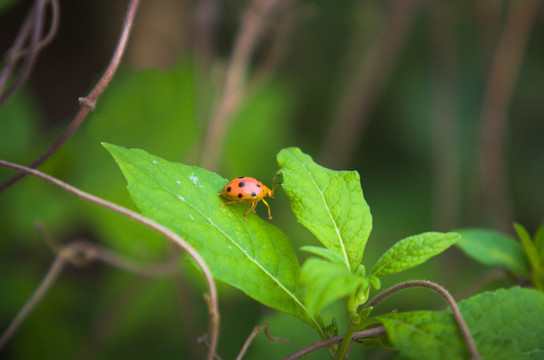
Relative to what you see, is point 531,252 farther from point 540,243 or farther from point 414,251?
point 414,251

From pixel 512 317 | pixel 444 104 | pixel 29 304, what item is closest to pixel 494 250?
pixel 512 317

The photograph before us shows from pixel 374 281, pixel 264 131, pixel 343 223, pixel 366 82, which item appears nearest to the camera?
pixel 374 281

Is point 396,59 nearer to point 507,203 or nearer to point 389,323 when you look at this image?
point 507,203

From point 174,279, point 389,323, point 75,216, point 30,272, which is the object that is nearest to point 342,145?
point 174,279

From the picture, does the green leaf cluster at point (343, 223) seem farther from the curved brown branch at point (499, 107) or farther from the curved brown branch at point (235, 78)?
the curved brown branch at point (499, 107)

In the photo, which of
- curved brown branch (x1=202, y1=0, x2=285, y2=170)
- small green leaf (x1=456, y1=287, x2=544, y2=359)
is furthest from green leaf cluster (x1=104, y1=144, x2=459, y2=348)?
curved brown branch (x1=202, y1=0, x2=285, y2=170)

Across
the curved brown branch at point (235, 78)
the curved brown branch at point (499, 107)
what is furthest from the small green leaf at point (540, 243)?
the curved brown branch at point (235, 78)

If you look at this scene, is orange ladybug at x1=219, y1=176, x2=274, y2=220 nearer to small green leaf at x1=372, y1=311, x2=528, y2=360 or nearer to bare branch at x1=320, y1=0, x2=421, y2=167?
small green leaf at x1=372, y1=311, x2=528, y2=360
